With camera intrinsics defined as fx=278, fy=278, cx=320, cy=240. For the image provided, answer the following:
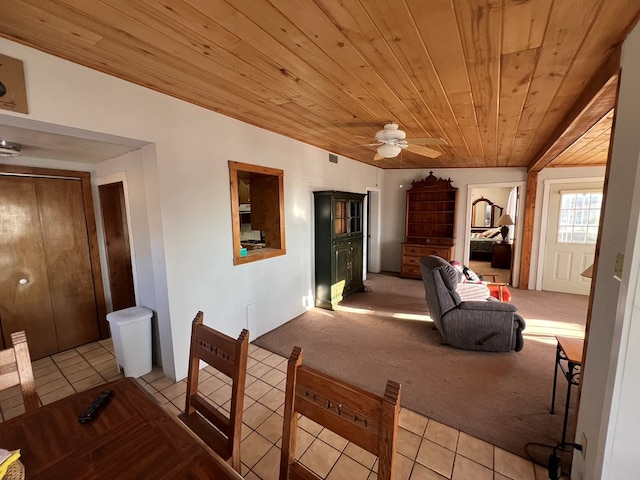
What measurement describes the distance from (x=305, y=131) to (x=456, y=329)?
2767mm

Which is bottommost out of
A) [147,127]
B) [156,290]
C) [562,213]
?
[156,290]

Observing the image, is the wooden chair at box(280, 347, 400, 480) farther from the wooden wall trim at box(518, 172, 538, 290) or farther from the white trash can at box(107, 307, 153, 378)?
the wooden wall trim at box(518, 172, 538, 290)

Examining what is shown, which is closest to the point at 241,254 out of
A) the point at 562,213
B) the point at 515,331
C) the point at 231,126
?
the point at 231,126

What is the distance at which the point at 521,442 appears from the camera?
1.83 m

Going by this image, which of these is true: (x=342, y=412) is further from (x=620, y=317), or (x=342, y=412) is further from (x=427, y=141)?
(x=427, y=141)

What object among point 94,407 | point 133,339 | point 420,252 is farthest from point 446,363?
point 420,252

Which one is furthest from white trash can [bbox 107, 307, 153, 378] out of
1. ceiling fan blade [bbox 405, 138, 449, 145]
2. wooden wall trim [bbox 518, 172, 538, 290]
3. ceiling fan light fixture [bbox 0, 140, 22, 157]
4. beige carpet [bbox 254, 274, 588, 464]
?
wooden wall trim [bbox 518, 172, 538, 290]

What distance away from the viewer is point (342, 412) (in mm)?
926

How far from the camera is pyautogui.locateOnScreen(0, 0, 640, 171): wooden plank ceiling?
1.22 meters

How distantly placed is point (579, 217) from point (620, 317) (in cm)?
503

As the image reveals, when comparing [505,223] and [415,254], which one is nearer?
[415,254]

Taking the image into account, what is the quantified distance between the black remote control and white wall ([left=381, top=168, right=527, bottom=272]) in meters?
5.97

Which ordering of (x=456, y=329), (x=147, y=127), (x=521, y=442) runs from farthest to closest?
Answer: (x=456, y=329) → (x=147, y=127) → (x=521, y=442)

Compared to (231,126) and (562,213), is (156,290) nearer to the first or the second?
(231,126)
